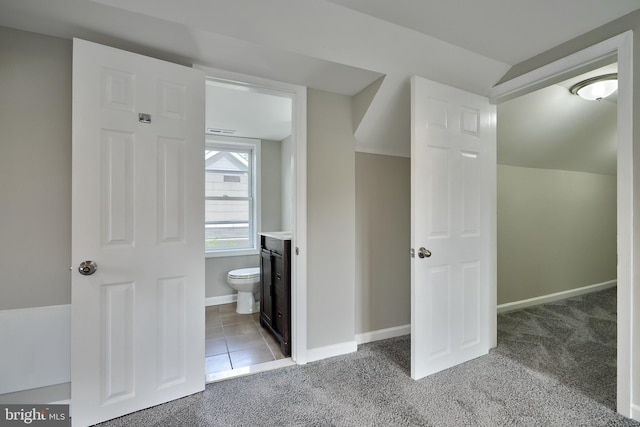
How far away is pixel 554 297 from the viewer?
3461 millimetres

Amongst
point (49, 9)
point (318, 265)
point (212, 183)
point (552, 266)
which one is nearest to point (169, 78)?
point (49, 9)

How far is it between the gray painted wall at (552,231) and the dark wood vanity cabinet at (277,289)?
7.93 feet

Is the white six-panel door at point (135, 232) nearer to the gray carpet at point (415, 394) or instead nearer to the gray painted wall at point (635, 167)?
the gray carpet at point (415, 394)

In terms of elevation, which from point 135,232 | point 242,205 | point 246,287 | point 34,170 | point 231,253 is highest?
point 34,170

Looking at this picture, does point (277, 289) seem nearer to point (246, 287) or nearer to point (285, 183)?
point (246, 287)

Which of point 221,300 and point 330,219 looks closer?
point 330,219

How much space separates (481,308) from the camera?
7.34ft

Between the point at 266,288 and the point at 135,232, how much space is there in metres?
1.39

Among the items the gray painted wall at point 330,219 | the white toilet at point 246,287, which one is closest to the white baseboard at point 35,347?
the gray painted wall at point 330,219

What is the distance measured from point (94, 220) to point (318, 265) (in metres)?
1.44

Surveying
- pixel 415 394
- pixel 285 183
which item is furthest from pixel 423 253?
pixel 285 183

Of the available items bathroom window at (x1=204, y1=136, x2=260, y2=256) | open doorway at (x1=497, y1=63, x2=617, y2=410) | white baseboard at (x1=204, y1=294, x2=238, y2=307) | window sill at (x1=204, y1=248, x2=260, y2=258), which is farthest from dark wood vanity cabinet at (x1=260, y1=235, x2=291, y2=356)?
open doorway at (x1=497, y1=63, x2=617, y2=410)

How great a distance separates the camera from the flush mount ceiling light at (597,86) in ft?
7.30

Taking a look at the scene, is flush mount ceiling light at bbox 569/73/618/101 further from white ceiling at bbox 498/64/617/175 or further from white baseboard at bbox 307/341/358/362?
white baseboard at bbox 307/341/358/362
